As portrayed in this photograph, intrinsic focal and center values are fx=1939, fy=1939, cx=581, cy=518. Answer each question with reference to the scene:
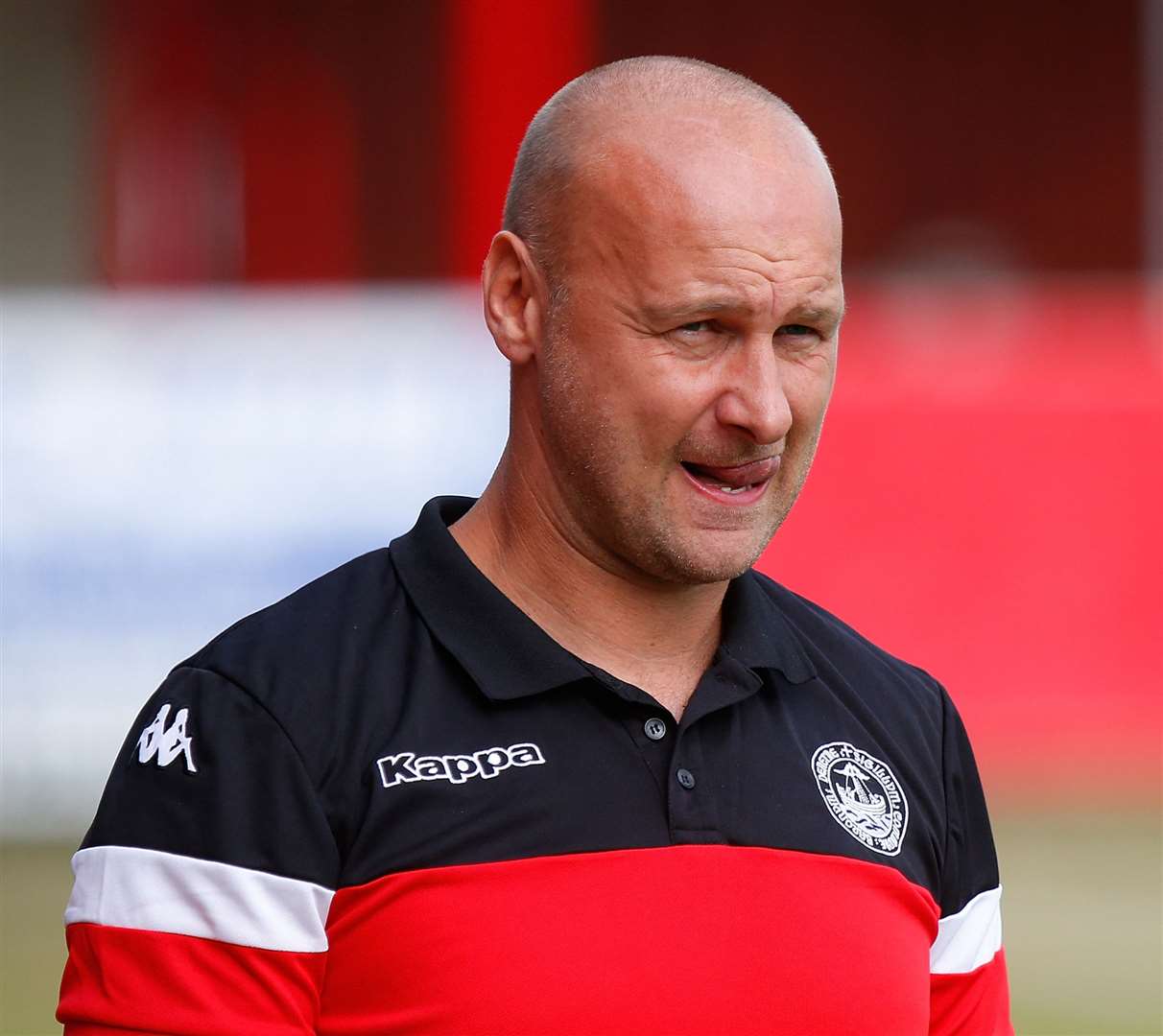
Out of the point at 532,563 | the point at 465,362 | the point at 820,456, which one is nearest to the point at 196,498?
the point at 465,362

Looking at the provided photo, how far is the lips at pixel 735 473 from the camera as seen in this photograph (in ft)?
6.44

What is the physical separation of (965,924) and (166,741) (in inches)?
35.3

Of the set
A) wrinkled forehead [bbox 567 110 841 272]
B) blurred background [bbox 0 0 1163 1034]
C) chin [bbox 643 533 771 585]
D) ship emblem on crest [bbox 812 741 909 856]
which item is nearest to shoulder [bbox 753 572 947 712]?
ship emblem on crest [bbox 812 741 909 856]

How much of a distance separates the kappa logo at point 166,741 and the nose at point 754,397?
0.60 m

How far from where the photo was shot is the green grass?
508 centimetres

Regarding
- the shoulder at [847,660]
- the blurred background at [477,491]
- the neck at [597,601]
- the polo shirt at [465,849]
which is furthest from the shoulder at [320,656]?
the blurred background at [477,491]

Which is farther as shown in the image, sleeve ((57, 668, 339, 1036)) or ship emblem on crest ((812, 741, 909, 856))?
ship emblem on crest ((812, 741, 909, 856))

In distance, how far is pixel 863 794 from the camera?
2.04 meters

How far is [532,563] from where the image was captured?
81.5 inches

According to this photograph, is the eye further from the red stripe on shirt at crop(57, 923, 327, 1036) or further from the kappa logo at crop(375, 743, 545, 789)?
the red stripe on shirt at crop(57, 923, 327, 1036)

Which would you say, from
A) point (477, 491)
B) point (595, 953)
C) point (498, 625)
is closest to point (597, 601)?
point (498, 625)

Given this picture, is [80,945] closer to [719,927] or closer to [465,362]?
[719,927]

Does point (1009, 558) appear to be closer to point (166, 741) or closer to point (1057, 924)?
point (1057, 924)

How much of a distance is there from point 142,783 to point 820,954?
2.20 feet
